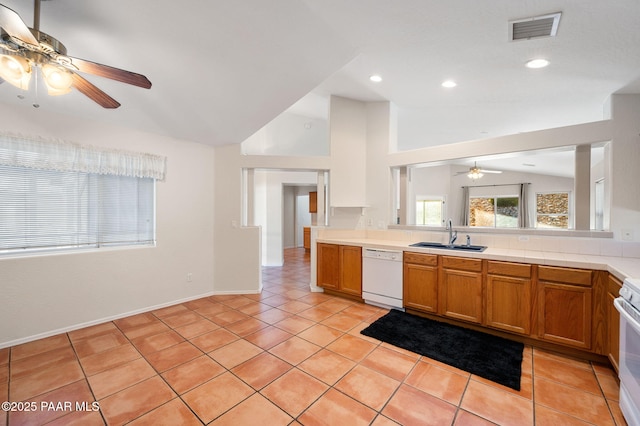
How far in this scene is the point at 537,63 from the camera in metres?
2.46

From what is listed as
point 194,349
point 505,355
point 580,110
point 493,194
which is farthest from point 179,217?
point 493,194

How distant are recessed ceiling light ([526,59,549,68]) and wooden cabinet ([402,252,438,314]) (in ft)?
6.74

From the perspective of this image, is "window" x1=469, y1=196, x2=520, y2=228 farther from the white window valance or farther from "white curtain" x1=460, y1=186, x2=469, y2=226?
the white window valance

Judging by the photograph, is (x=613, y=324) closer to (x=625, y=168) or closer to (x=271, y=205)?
(x=625, y=168)

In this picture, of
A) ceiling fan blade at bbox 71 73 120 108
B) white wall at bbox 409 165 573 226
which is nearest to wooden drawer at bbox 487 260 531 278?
ceiling fan blade at bbox 71 73 120 108

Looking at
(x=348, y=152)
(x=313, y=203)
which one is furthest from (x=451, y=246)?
(x=313, y=203)

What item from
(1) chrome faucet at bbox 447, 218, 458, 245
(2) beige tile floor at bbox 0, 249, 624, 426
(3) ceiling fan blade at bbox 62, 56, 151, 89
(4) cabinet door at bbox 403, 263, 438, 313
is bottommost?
(2) beige tile floor at bbox 0, 249, 624, 426

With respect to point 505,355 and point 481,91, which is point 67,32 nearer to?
point 481,91

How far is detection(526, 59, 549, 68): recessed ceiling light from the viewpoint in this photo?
242 centimetres

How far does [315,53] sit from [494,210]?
7671 millimetres

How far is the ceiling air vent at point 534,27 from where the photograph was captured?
6.10 feet

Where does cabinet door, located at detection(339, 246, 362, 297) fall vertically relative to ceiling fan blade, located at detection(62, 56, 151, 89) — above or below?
below

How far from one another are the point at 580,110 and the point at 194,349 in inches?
213

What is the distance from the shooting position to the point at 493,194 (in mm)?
7801
